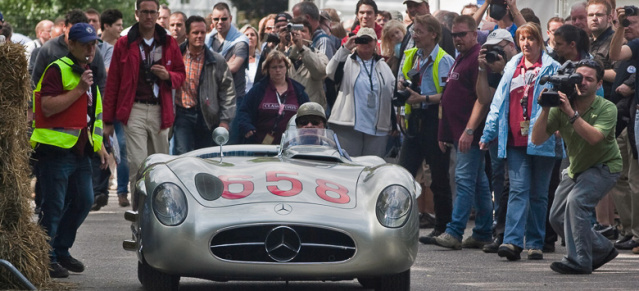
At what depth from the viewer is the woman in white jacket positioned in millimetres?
11828

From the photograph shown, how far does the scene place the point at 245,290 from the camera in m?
8.05

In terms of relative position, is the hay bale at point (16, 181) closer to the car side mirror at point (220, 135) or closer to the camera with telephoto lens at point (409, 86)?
the car side mirror at point (220, 135)

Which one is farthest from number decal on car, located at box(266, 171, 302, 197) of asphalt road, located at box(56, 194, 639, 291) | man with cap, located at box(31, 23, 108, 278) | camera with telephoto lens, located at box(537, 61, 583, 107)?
camera with telephoto lens, located at box(537, 61, 583, 107)

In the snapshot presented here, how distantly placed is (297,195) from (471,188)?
12.5 feet

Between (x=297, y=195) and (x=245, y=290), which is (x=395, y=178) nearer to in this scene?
(x=297, y=195)

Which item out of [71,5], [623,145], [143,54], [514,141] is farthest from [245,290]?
[71,5]

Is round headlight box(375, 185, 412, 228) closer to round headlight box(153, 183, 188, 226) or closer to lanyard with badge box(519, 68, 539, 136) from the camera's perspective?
round headlight box(153, 183, 188, 226)

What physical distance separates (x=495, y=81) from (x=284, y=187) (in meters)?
4.15

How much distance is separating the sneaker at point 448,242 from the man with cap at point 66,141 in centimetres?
334

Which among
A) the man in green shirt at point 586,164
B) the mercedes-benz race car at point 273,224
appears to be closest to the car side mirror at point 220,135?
the mercedes-benz race car at point 273,224

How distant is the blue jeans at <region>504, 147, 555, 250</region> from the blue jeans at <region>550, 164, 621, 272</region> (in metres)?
0.70

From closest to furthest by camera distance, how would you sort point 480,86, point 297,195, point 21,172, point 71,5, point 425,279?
point 297,195, point 21,172, point 425,279, point 480,86, point 71,5

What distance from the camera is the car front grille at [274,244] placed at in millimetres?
6805

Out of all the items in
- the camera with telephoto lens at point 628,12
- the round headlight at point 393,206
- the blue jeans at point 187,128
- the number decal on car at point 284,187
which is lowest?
the blue jeans at point 187,128
